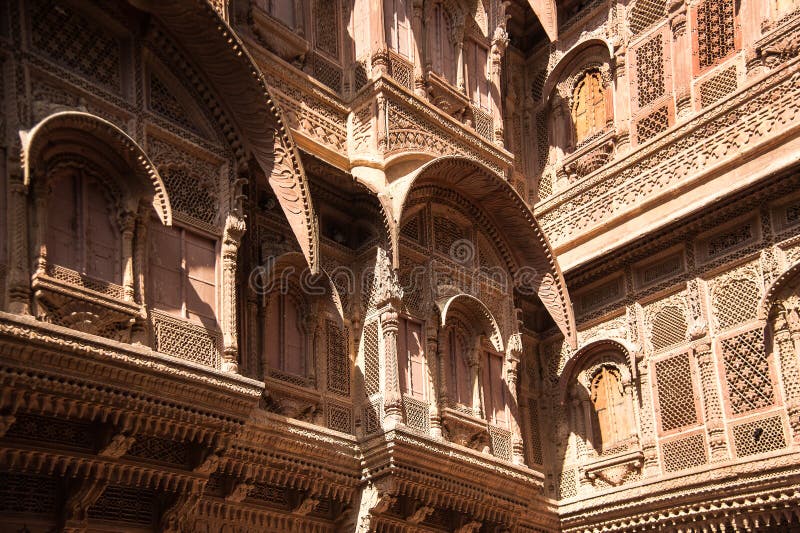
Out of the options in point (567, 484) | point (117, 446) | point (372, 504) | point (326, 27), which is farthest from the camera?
point (567, 484)

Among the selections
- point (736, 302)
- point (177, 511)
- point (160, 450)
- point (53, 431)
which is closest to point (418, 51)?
point (736, 302)

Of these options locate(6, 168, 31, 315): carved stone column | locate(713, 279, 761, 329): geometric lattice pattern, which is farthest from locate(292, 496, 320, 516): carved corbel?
locate(713, 279, 761, 329): geometric lattice pattern

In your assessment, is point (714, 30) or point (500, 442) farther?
point (714, 30)

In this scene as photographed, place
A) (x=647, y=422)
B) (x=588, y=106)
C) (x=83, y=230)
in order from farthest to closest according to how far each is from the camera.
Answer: (x=588, y=106) → (x=647, y=422) → (x=83, y=230)

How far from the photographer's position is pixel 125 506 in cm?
746

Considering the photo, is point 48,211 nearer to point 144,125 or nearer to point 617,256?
point 144,125

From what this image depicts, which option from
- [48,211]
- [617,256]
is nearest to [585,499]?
[617,256]

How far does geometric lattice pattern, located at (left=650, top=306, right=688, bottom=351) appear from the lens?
10398 millimetres

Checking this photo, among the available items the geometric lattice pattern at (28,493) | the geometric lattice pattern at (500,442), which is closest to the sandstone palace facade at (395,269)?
the geometric lattice pattern at (28,493)

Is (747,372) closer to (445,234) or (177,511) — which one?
(445,234)

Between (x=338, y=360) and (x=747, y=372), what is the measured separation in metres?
3.86

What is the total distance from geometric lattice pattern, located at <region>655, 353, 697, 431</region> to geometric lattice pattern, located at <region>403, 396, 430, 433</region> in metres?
2.56

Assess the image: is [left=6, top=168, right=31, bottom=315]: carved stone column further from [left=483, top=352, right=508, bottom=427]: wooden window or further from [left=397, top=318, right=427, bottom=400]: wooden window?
[left=483, top=352, right=508, bottom=427]: wooden window

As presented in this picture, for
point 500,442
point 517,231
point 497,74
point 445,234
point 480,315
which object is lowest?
point 500,442
